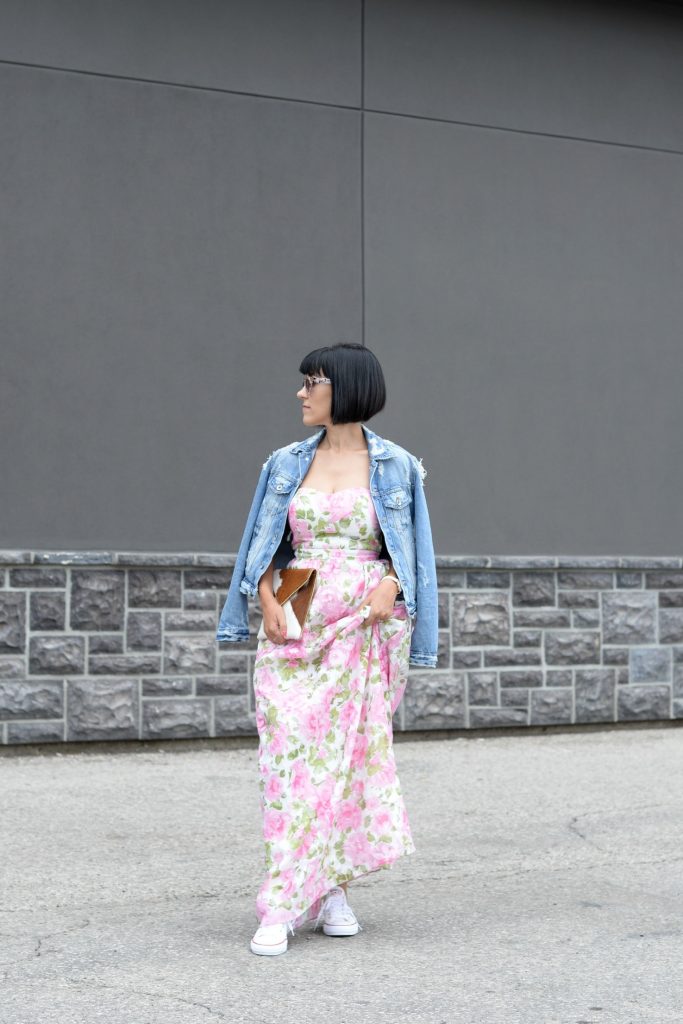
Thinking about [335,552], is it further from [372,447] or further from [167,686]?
[167,686]

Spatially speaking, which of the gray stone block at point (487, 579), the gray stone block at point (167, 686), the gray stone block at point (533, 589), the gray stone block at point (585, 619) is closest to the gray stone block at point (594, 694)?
the gray stone block at point (585, 619)

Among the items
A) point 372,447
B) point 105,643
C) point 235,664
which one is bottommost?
point 235,664

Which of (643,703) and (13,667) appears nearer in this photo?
(13,667)

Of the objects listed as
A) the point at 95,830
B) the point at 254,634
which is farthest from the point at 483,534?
the point at 95,830

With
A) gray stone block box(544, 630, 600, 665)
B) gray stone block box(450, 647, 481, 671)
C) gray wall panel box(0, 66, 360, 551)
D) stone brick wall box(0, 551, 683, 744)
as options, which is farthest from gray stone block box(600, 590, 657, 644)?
gray wall panel box(0, 66, 360, 551)

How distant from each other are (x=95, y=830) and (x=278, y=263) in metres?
4.02

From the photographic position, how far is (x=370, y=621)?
15.1 feet

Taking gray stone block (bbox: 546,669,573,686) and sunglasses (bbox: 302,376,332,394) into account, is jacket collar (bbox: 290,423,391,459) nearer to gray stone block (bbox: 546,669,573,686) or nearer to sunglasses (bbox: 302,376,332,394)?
sunglasses (bbox: 302,376,332,394)

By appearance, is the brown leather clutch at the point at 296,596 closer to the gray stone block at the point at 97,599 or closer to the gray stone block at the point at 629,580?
the gray stone block at the point at 97,599

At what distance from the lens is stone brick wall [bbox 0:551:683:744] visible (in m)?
8.00

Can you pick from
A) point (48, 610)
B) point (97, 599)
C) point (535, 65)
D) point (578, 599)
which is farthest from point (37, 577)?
point (535, 65)

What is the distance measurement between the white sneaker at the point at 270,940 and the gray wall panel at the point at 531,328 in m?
4.87

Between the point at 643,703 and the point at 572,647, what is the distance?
69 cm

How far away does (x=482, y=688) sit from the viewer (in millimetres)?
8938
